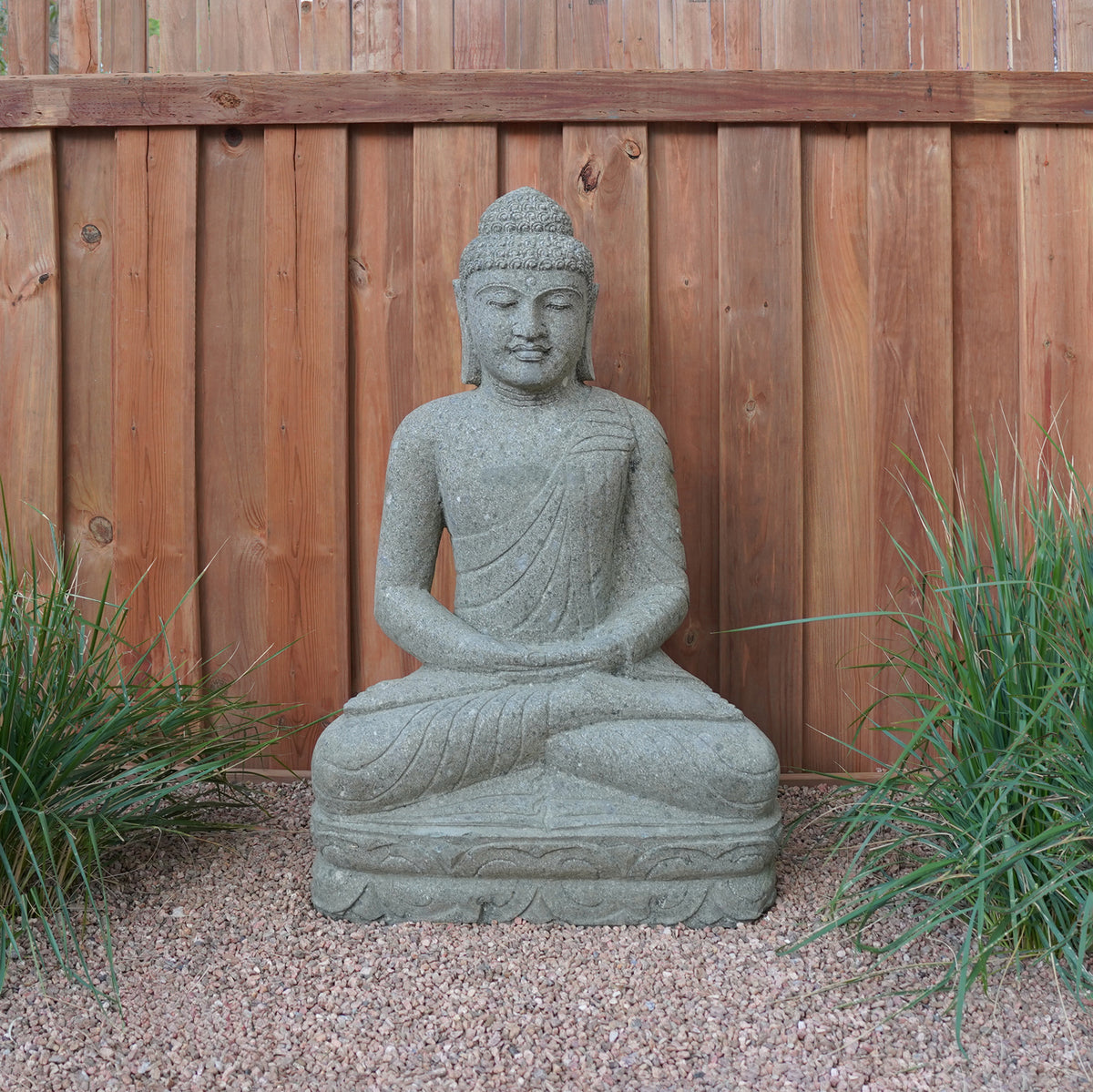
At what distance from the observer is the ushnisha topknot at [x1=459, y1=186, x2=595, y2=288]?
9.07ft

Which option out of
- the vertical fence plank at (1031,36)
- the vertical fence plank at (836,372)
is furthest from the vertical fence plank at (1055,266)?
the vertical fence plank at (836,372)

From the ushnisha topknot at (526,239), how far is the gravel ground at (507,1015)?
168 cm

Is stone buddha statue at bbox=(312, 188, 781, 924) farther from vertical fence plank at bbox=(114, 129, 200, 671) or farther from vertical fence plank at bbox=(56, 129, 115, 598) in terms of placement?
vertical fence plank at bbox=(56, 129, 115, 598)

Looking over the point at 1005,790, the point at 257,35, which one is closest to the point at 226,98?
the point at 257,35

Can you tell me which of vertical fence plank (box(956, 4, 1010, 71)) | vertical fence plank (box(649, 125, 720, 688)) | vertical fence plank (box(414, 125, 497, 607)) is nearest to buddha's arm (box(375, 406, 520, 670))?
vertical fence plank (box(414, 125, 497, 607))

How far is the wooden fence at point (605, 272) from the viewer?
3.39m

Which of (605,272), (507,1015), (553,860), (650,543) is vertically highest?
(605,272)

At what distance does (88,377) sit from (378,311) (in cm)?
101

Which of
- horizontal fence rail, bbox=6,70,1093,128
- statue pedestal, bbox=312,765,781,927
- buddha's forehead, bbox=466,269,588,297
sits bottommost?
statue pedestal, bbox=312,765,781,927

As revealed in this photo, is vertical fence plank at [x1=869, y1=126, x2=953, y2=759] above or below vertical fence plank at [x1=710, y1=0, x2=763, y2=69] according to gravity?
below

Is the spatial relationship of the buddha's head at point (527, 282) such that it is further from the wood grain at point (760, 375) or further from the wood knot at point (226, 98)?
the wood knot at point (226, 98)

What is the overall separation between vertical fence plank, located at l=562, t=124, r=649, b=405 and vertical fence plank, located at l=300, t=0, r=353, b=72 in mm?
778

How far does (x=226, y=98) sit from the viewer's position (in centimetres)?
337

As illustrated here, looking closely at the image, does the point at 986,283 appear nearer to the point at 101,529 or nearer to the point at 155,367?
the point at 155,367
